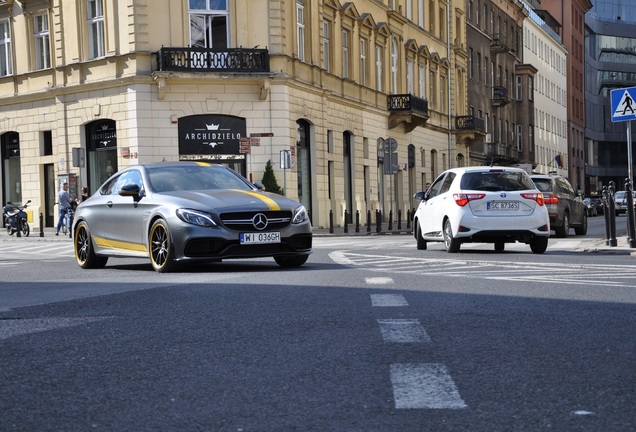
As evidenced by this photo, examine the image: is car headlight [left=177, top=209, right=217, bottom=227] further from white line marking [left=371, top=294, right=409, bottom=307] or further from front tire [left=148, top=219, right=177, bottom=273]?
white line marking [left=371, top=294, right=409, bottom=307]

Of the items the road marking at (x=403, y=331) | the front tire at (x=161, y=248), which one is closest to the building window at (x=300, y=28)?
the front tire at (x=161, y=248)

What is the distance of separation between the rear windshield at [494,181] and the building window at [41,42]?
25172 mm

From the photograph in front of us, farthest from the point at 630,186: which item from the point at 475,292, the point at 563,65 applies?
the point at 563,65

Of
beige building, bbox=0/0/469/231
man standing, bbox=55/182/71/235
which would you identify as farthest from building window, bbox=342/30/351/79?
man standing, bbox=55/182/71/235

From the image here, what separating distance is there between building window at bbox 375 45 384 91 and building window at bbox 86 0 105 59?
47.4 ft

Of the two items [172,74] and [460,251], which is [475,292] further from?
[172,74]

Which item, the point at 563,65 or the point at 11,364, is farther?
the point at 563,65

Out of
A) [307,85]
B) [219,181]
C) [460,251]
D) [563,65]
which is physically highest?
[563,65]

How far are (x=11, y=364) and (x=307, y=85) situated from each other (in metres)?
34.4

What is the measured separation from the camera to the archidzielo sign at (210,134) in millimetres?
37812

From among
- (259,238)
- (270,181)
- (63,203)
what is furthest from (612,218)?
(63,203)

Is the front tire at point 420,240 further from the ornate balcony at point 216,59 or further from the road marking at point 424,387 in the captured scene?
the ornate balcony at point 216,59

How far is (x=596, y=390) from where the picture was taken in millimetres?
5387

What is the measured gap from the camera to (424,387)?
5.49m
